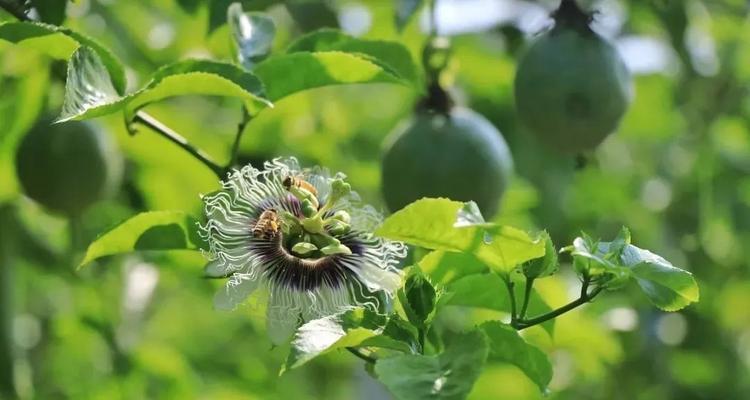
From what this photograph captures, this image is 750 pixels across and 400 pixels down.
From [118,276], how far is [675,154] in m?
1.39

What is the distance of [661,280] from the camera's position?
1.11 metres

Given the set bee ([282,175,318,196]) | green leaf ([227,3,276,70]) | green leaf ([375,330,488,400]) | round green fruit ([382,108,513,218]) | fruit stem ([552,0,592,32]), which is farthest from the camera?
fruit stem ([552,0,592,32])

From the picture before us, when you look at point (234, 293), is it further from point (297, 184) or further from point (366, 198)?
point (366, 198)

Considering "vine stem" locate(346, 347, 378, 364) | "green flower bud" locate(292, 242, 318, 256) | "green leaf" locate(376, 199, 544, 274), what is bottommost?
"vine stem" locate(346, 347, 378, 364)

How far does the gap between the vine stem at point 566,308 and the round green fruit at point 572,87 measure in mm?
606

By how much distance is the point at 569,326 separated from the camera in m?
2.39

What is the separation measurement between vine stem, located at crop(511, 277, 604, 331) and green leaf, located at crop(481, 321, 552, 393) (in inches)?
0.7

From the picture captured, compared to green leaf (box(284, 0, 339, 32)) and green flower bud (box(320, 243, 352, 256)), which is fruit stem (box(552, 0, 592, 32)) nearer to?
green leaf (box(284, 0, 339, 32))

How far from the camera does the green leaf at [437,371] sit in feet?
3.19

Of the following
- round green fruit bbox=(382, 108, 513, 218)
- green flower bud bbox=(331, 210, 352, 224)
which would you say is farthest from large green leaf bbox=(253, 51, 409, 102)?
round green fruit bbox=(382, 108, 513, 218)

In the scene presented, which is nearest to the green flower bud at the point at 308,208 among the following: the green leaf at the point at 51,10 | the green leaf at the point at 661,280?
the green leaf at the point at 661,280

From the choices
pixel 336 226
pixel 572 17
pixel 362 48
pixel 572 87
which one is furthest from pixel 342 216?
pixel 572 17

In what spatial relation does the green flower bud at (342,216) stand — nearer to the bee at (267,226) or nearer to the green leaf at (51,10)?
the bee at (267,226)

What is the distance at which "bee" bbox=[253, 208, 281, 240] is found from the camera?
1289 millimetres
